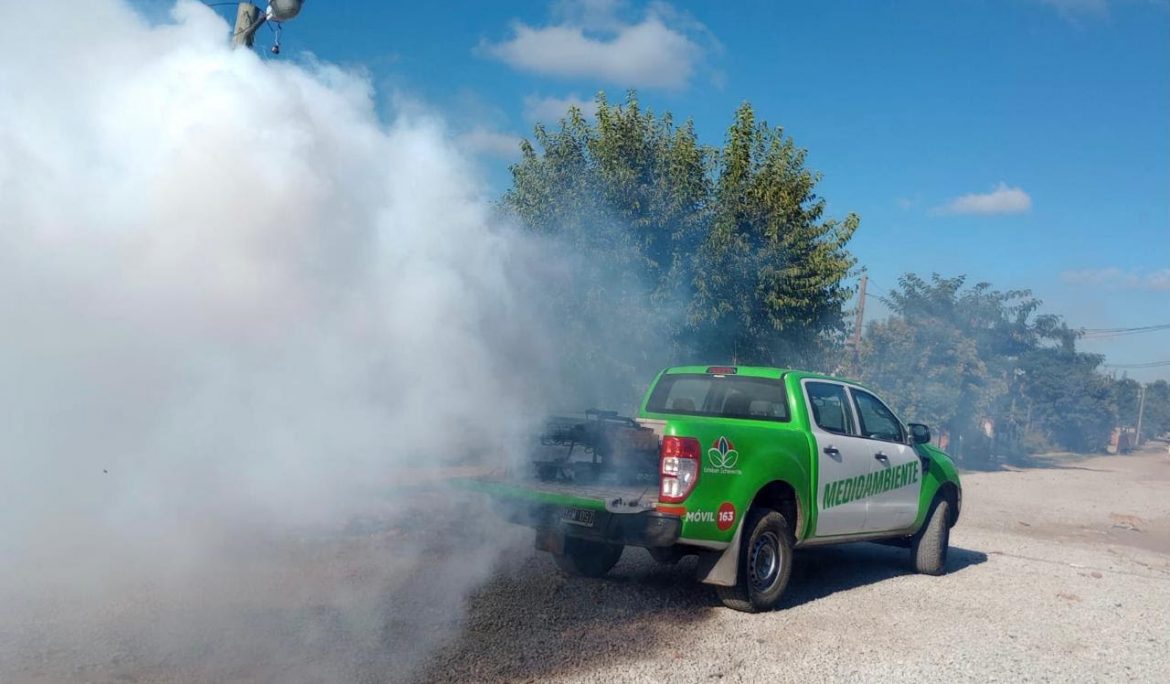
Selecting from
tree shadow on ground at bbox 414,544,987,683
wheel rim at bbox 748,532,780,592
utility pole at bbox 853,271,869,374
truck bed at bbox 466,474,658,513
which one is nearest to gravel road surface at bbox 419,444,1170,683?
tree shadow on ground at bbox 414,544,987,683

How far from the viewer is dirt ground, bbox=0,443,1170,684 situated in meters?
5.08

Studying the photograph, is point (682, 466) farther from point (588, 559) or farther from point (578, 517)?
point (588, 559)

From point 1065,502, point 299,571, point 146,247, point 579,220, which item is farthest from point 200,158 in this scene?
point 1065,502

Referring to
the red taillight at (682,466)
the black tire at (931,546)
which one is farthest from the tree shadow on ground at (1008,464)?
the red taillight at (682,466)

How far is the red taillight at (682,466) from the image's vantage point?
6348 mm

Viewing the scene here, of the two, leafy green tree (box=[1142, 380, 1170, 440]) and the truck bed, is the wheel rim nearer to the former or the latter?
the truck bed

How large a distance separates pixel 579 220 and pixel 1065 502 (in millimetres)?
14372

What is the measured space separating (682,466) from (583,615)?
51.9 inches

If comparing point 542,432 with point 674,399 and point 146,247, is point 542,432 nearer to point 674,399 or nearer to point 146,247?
point 674,399

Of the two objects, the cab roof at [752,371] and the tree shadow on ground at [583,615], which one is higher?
the cab roof at [752,371]

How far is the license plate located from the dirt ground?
2.25ft

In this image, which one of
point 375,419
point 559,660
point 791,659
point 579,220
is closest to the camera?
point 559,660

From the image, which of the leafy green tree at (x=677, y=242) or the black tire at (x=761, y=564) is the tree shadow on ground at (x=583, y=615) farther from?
the leafy green tree at (x=677, y=242)

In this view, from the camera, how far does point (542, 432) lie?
7301mm
